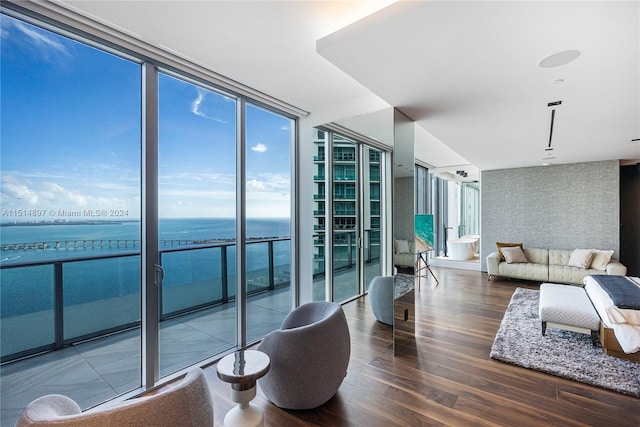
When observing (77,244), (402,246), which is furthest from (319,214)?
(77,244)

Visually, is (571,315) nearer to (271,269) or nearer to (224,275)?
(271,269)

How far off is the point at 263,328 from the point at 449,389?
7.12ft

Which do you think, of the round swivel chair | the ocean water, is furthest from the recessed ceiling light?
the ocean water

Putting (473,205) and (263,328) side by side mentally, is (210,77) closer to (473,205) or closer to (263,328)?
(263,328)

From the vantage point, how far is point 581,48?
1.93m

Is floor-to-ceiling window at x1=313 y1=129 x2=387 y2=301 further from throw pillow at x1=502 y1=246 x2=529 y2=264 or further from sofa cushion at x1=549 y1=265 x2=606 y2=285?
sofa cushion at x1=549 y1=265 x2=606 y2=285

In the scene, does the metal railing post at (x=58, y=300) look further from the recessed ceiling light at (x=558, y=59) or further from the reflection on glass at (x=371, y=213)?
the recessed ceiling light at (x=558, y=59)

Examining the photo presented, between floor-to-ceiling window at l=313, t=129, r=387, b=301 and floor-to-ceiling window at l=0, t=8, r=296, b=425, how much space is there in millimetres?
974

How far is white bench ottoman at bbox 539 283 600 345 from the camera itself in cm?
325

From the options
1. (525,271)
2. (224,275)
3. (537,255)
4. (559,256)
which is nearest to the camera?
(224,275)

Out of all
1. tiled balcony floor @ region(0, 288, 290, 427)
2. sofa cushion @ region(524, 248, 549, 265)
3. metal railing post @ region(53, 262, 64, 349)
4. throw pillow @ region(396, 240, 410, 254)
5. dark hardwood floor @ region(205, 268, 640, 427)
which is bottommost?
dark hardwood floor @ region(205, 268, 640, 427)

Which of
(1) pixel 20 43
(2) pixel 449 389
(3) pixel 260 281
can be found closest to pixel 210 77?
(1) pixel 20 43

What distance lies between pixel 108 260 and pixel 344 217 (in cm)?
284

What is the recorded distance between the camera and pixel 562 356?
2.99m
